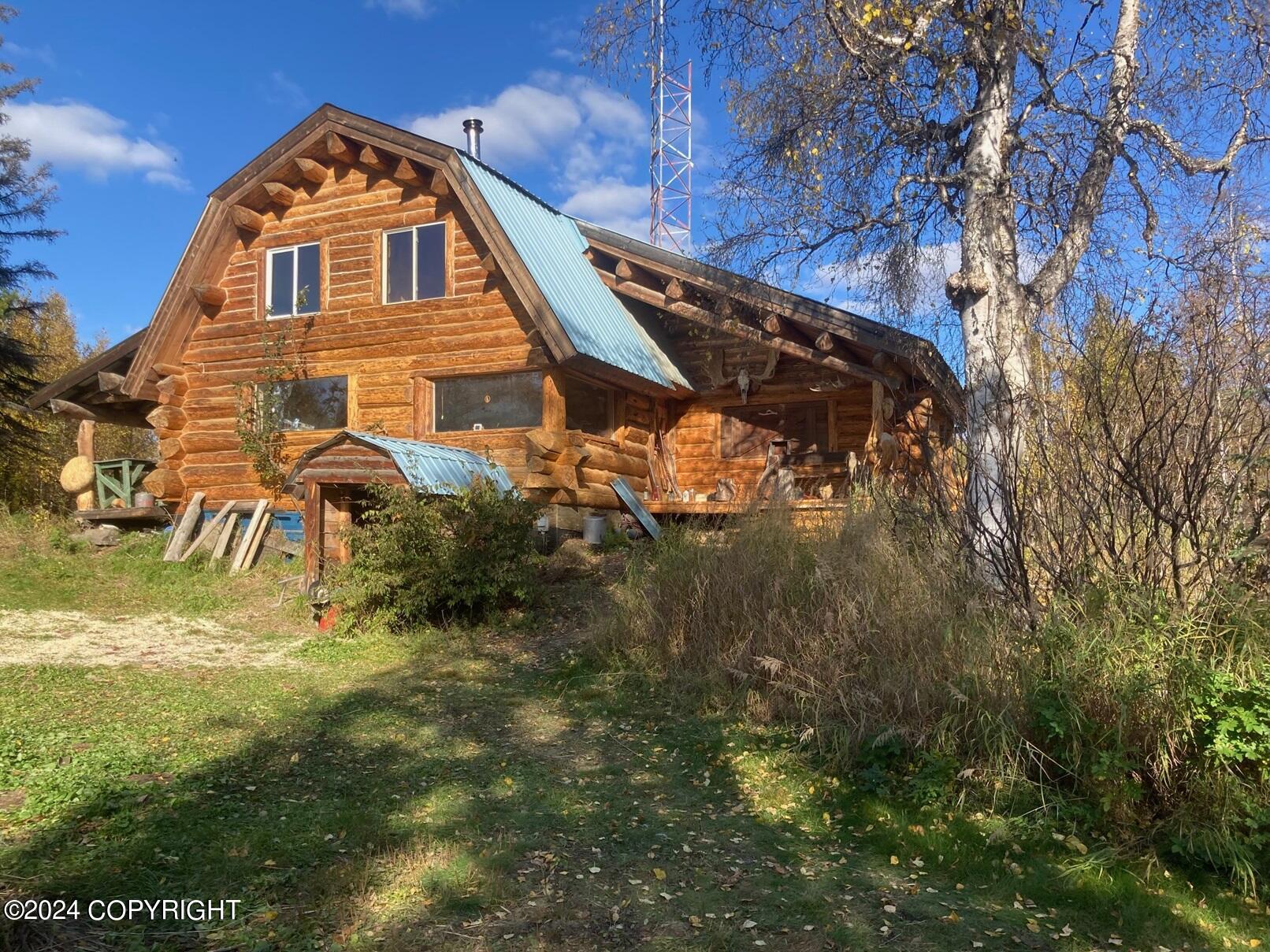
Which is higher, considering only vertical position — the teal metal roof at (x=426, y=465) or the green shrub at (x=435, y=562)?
the teal metal roof at (x=426, y=465)

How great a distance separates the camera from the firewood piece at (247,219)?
1549 cm

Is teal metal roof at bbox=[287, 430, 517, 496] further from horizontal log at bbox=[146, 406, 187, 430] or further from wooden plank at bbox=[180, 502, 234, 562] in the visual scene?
horizontal log at bbox=[146, 406, 187, 430]

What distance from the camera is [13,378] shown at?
18266 mm

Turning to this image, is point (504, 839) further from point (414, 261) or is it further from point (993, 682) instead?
point (414, 261)

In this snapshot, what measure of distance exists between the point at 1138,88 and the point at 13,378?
779 inches

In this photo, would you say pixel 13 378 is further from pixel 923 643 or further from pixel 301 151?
pixel 923 643

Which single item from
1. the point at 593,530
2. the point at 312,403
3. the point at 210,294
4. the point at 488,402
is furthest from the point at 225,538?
the point at 593,530

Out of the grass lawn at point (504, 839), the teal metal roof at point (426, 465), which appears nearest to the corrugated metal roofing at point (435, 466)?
the teal metal roof at point (426, 465)

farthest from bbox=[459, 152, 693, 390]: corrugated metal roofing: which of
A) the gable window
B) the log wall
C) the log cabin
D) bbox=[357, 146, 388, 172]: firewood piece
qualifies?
bbox=[357, 146, 388, 172]: firewood piece

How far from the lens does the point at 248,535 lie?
1466cm

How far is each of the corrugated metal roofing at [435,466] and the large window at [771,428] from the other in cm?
470

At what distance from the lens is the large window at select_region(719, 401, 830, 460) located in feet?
50.8

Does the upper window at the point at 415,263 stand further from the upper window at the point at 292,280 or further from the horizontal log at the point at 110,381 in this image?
the horizontal log at the point at 110,381

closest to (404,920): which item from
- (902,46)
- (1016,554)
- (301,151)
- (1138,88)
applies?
(1016,554)
